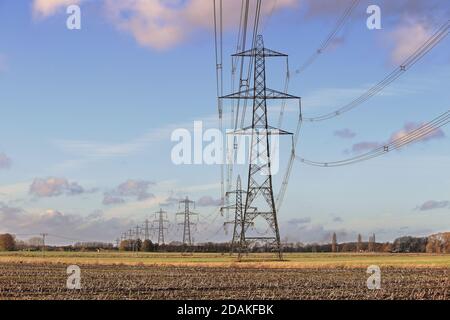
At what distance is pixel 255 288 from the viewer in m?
42.2

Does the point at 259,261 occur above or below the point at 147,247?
above

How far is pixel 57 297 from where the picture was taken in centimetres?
3459

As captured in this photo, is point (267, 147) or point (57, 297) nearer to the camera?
point (57, 297)

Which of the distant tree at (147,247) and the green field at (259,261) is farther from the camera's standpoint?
the distant tree at (147,247)

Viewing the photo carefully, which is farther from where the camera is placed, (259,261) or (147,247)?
(147,247)

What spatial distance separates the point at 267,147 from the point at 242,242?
14694 mm

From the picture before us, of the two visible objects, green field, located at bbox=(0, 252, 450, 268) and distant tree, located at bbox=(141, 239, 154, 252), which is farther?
distant tree, located at bbox=(141, 239, 154, 252)

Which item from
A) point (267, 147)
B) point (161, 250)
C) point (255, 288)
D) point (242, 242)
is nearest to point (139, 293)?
point (255, 288)
